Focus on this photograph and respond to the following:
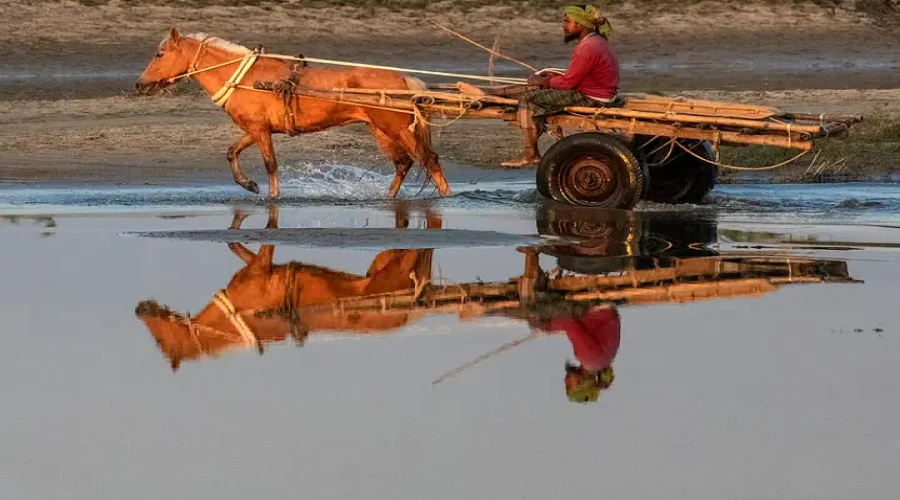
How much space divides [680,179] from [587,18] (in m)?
2.07

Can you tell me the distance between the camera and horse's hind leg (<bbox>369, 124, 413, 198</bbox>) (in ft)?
52.5

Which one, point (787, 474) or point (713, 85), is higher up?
point (713, 85)

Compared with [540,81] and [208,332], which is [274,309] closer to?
[208,332]

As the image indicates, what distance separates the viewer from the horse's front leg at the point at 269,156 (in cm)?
1606

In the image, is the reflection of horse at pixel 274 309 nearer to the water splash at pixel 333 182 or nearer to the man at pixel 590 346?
the man at pixel 590 346

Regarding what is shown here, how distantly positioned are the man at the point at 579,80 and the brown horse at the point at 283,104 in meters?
1.22

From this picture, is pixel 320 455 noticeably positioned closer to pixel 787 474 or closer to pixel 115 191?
pixel 787 474

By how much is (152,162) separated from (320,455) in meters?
13.7

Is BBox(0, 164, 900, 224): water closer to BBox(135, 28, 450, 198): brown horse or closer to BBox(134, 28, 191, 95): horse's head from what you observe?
BBox(135, 28, 450, 198): brown horse

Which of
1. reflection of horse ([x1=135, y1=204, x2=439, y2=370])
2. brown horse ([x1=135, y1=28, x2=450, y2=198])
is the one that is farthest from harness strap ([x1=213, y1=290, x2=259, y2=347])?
brown horse ([x1=135, y1=28, x2=450, y2=198])

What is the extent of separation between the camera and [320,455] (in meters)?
6.53

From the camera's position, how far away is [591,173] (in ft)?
48.5

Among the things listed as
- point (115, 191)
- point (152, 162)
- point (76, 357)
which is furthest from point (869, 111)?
point (76, 357)

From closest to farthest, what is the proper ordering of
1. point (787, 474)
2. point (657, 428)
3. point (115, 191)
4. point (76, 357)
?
point (787, 474) < point (657, 428) < point (76, 357) < point (115, 191)
